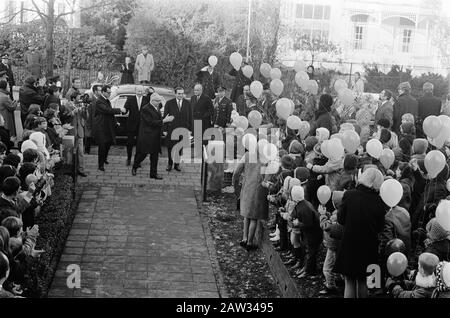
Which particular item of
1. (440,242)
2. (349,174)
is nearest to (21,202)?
(349,174)

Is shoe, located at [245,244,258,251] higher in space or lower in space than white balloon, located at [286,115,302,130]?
lower

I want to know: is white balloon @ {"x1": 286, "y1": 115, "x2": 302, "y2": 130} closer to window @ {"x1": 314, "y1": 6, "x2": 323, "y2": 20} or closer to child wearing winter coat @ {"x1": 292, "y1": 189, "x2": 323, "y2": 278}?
child wearing winter coat @ {"x1": 292, "y1": 189, "x2": 323, "y2": 278}

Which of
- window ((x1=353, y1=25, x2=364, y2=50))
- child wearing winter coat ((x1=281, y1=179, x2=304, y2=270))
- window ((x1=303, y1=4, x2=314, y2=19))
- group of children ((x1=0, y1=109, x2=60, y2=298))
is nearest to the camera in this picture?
group of children ((x1=0, y1=109, x2=60, y2=298))

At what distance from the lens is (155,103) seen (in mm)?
13695

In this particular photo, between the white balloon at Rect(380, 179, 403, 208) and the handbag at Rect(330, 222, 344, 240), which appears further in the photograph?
the handbag at Rect(330, 222, 344, 240)

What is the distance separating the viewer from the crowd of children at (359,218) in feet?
21.8

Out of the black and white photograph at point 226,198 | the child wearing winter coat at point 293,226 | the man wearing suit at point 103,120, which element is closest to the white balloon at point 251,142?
the black and white photograph at point 226,198

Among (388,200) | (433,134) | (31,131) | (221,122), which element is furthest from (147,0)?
(388,200)

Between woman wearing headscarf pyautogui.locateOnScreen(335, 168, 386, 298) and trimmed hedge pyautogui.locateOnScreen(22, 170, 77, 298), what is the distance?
3.36m

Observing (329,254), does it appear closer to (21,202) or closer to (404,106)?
(21,202)

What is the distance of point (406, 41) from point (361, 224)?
38.8 metres

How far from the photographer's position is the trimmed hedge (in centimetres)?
738

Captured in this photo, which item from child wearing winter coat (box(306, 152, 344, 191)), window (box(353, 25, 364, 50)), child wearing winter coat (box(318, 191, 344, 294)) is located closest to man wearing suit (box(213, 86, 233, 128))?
child wearing winter coat (box(306, 152, 344, 191))
